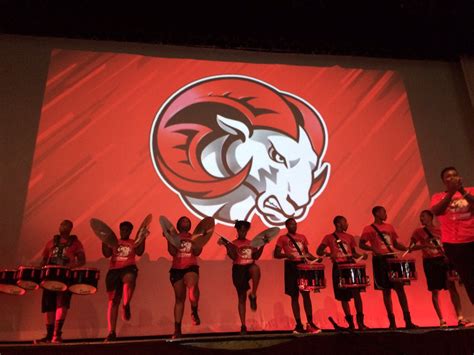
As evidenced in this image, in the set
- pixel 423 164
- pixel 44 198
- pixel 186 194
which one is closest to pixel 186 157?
pixel 186 194

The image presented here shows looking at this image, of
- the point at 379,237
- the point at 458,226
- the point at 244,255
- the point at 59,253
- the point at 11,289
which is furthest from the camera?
the point at 379,237

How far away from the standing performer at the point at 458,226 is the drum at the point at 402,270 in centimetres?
140

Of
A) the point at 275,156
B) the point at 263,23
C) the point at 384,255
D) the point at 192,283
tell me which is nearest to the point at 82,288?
the point at 192,283

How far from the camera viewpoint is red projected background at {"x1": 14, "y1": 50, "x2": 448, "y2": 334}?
5344mm

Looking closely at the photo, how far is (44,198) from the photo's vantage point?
17.6 ft

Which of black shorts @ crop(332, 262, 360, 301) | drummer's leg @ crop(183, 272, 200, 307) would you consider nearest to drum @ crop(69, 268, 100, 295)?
drummer's leg @ crop(183, 272, 200, 307)

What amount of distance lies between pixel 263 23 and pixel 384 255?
158 inches

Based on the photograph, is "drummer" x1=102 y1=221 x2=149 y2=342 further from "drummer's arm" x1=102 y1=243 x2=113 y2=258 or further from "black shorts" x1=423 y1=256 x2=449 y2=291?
"black shorts" x1=423 y1=256 x2=449 y2=291

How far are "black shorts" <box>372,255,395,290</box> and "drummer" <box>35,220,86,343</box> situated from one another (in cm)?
355

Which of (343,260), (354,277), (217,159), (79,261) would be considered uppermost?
(217,159)

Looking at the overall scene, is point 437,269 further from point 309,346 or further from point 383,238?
point 309,346

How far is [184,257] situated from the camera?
454 cm

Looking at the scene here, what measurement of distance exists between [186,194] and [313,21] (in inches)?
137

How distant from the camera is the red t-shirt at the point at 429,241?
4926 millimetres
